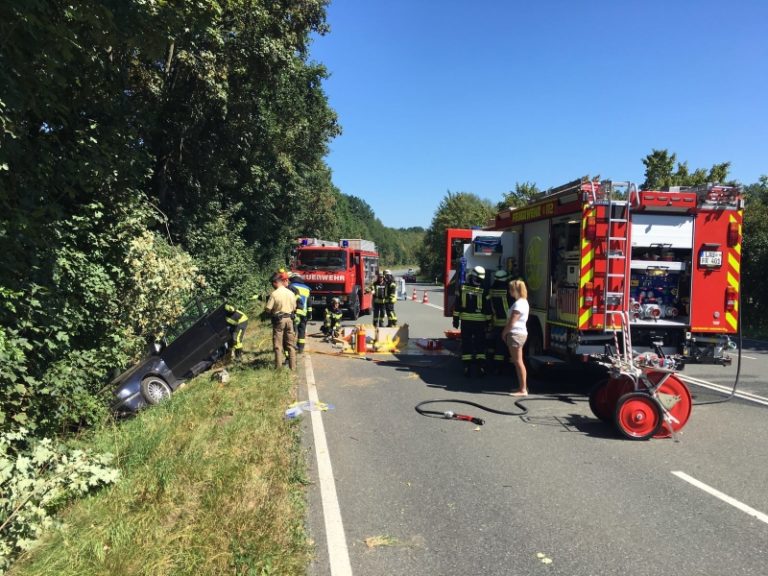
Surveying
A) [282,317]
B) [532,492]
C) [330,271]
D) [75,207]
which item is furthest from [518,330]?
[330,271]

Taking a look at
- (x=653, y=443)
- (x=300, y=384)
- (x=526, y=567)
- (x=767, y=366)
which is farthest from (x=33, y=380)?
(x=767, y=366)

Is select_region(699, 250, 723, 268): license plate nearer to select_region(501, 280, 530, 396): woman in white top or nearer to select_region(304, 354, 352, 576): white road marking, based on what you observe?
select_region(501, 280, 530, 396): woman in white top

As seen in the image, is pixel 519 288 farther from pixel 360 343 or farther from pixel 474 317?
pixel 360 343

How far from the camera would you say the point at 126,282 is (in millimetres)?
7160

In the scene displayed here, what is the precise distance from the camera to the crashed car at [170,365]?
285 inches

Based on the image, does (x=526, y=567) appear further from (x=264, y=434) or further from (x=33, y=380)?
(x=33, y=380)

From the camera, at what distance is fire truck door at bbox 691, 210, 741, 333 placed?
754 centimetres

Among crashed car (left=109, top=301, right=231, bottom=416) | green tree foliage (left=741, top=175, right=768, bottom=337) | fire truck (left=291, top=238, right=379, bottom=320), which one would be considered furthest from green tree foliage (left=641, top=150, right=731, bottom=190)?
crashed car (left=109, top=301, right=231, bottom=416)

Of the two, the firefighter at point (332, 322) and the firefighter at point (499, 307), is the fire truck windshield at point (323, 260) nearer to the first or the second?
the firefighter at point (332, 322)

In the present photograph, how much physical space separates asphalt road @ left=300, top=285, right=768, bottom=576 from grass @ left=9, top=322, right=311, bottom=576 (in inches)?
10.5

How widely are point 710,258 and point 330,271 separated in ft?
40.8

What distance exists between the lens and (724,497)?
4.36 m

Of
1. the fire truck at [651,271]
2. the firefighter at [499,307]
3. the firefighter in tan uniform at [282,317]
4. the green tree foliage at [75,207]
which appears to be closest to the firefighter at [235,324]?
the firefighter in tan uniform at [282,317]

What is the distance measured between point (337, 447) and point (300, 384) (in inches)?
120
